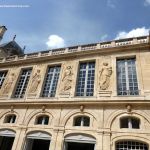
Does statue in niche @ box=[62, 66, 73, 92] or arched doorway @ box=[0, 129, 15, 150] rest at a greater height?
statue in niche @ box=[62, 66, 73, 92]

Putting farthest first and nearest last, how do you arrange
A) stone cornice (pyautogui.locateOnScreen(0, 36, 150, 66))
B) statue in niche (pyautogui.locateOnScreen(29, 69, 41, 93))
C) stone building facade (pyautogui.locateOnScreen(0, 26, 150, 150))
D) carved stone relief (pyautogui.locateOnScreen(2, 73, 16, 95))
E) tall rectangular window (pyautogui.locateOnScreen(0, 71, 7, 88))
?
tall rectangular window (pyautogui.locateOnScreen(0, 71, 7, 88)) < carved stone relief (pyautogui.locateOnScreen(2, 73, 16, 95)) < statue in niche (pyautogui.locateOnScreen(29, 69, 41, 93)) < stone cornice (pyautogui.locateOnScreen(0, 36, 150, 66)) < stone building facade (pyautogui.locateOnScreen(0, 26, 150, 150))

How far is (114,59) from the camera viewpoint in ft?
40.8

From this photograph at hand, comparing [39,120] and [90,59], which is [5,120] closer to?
[39,120]

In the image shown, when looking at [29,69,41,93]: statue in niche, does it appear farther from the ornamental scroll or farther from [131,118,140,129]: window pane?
[131,118,140,129]: window pane

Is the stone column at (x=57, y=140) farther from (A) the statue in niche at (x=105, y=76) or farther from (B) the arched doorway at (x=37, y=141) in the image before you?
(A) the statue in niche at (x=105, y=76)

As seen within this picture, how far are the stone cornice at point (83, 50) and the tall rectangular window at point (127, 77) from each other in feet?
2.92

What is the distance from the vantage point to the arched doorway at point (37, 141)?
11148 millimetres

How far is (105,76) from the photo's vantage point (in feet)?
38.9

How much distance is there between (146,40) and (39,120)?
895 cm

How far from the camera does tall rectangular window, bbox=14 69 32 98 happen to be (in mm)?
14211

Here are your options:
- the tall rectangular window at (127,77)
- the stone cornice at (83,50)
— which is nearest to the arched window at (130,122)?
the tall rectangular window at (127,77)

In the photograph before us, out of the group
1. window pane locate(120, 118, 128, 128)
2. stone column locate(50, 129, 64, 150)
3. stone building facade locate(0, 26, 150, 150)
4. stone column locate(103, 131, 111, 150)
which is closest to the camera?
stone column locate(103, 131, 111, 150)

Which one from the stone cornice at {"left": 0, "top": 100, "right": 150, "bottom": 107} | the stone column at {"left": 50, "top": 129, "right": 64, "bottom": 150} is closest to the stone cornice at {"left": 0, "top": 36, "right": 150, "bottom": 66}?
the stone cornice at {"left": 0, "top": 100, "right": 150, "bottom": 107}

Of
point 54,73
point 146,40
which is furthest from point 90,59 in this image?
point 146,40
